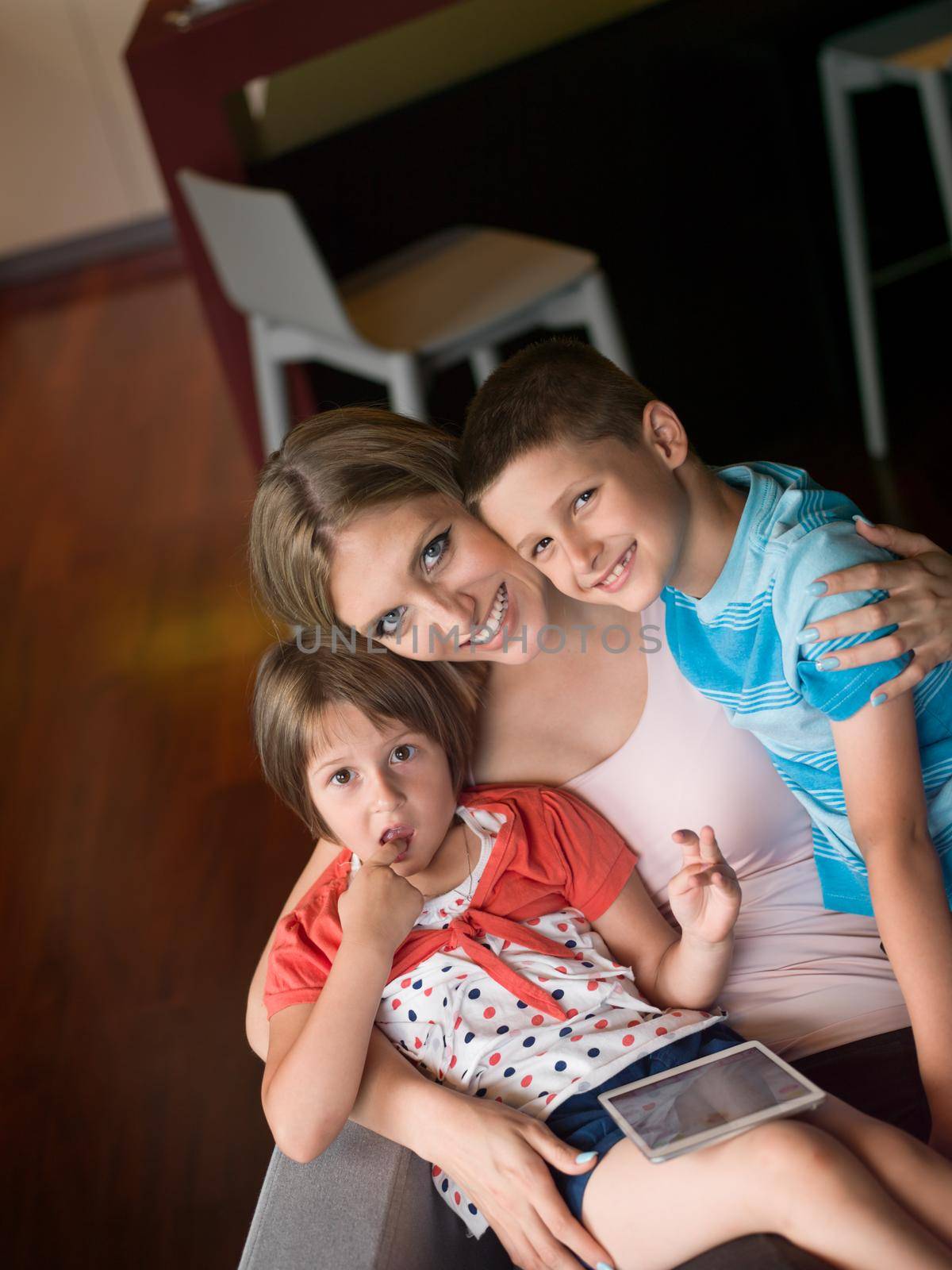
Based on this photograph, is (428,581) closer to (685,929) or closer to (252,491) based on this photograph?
(685,929)

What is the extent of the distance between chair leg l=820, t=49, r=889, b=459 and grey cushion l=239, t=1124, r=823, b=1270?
2251mm

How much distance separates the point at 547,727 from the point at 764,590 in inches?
11.6

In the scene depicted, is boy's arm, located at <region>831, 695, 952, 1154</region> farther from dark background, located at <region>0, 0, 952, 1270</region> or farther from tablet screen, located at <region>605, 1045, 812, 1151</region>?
dark background, located at <region>0, 0, 952, 1270</region>

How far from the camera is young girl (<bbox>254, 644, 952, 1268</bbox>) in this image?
0.94m

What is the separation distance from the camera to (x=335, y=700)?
3.95ft

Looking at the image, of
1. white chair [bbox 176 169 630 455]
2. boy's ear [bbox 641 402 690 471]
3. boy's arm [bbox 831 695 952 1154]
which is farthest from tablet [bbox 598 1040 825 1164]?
white chair [bbox 176 169 630 455]

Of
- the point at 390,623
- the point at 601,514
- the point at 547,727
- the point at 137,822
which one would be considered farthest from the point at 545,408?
the point at 137,822

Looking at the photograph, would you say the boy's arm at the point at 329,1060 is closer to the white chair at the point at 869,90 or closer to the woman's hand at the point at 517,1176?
the woman's hand at the point at 517,1176

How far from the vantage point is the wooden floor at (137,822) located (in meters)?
1.93

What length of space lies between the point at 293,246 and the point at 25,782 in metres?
1.43

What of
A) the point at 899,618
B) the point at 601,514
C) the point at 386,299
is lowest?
the point at 386,299

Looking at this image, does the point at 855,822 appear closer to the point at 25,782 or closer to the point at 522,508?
the point at 522,508

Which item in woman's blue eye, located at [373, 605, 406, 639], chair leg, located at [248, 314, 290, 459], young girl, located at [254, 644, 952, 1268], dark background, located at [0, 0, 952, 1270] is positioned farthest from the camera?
chair leg, located at [248, 314, 290, 459]

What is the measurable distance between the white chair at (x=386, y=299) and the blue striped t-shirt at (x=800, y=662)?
3.86 ft
